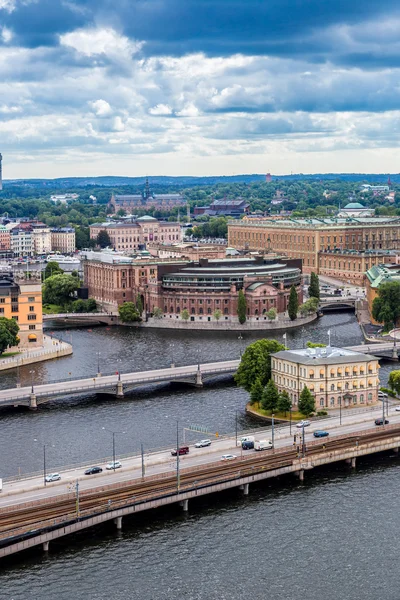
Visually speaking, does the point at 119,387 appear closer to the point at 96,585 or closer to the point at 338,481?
the point at 338,481

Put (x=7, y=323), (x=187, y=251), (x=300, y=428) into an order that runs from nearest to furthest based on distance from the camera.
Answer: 1. (x=300, y=428)
2. (x=7, y=323)
3. (x=187, y=251)

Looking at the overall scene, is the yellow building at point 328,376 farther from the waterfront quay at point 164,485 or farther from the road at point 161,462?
the waterfront quay at point 164,485

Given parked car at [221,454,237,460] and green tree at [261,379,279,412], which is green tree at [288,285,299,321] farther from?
parked car at [221,454,237,460]

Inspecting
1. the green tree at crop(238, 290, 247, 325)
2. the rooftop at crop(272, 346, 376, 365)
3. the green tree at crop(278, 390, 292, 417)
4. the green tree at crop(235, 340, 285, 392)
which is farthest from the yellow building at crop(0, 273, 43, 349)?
the green tree at crop(278, 390, 292, 417)

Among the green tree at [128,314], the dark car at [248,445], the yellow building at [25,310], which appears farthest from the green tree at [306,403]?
the green tree at [128,314]

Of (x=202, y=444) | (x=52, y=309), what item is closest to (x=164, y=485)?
(x=202, y=444)

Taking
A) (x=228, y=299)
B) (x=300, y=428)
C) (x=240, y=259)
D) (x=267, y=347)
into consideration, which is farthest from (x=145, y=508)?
(x=240, y=259)

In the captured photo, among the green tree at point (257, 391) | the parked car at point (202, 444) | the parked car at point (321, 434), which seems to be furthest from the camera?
the green tree at point (257, 391)
